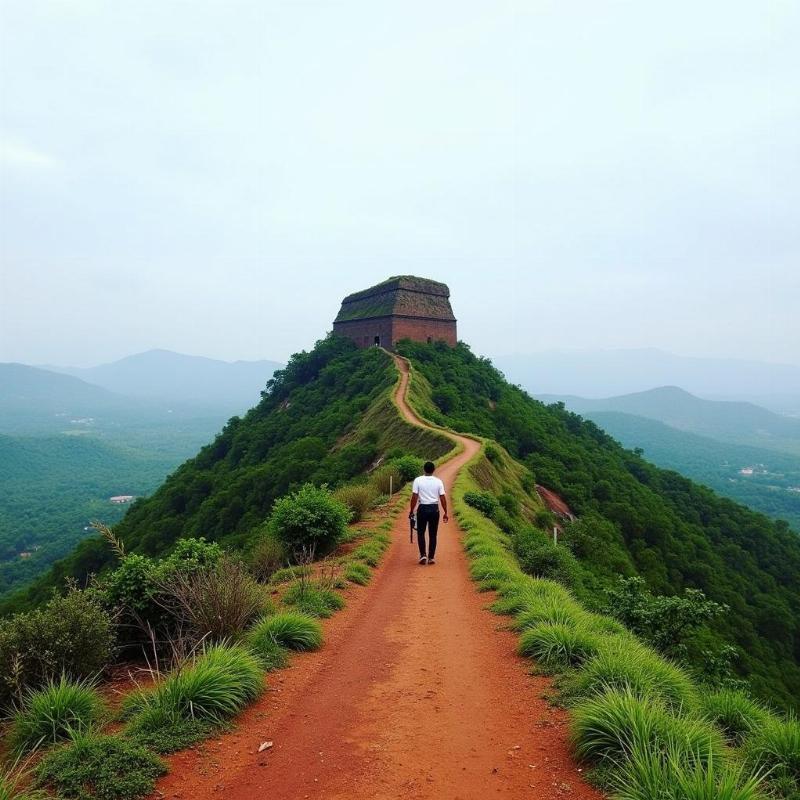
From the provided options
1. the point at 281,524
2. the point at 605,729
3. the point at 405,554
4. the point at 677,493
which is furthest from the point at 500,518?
the point at 677,493

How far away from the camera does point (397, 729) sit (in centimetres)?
527

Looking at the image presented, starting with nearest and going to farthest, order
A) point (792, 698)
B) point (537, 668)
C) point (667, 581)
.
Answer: point (537, 668) → point (792, 698) → point (667, 581)

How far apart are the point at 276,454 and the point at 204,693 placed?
1391 inches

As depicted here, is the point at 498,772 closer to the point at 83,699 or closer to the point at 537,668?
the point at 537,668

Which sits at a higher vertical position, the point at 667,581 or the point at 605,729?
the point at 605,729

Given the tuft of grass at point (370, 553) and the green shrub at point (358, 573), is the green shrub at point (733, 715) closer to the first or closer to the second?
the green shrub at point (358, 573)

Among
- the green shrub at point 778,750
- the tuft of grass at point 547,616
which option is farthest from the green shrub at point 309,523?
the green shrub at point 778,750

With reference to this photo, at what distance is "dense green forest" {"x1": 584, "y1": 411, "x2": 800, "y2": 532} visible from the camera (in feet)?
343

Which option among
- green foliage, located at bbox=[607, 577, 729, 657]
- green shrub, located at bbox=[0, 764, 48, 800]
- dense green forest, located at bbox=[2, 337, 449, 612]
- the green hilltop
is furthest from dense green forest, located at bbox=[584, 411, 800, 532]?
green shrub, located at bbox=[0, 764, 48, 800]

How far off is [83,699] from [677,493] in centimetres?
4953

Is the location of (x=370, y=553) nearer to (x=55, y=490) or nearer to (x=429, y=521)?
(x=429, y=521)

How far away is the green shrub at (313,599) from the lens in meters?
8.57

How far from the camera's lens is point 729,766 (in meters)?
4.08

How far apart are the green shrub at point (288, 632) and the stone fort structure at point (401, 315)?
47082 mm
